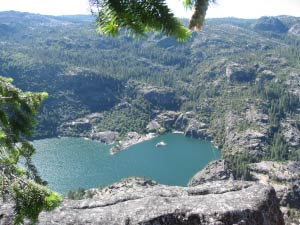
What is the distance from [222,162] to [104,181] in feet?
182

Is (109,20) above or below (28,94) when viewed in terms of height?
above

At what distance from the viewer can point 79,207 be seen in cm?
1684

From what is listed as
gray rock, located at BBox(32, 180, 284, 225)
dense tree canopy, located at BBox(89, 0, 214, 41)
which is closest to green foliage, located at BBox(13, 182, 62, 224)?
dense tree canopy, located at BBox(89, 0, 214, 41)

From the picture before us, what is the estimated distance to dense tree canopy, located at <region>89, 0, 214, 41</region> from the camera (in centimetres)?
424

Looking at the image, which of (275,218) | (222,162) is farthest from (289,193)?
(275,218)

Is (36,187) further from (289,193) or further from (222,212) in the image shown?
(289,193)

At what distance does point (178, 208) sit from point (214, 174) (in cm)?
15459

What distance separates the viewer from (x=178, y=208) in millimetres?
15500

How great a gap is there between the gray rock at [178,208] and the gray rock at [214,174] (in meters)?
149

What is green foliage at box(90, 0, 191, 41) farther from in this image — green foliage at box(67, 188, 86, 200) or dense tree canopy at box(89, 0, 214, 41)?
Result: green foliage at box(67, 188, 86, 200)

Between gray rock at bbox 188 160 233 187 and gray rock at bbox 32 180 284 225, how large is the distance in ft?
490

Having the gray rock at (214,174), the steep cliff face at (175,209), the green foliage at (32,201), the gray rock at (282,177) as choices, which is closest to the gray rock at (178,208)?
the steep cliff face at (175,209)

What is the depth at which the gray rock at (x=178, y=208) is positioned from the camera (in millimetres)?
15172

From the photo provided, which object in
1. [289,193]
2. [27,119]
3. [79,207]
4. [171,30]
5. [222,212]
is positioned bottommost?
[289,193]
